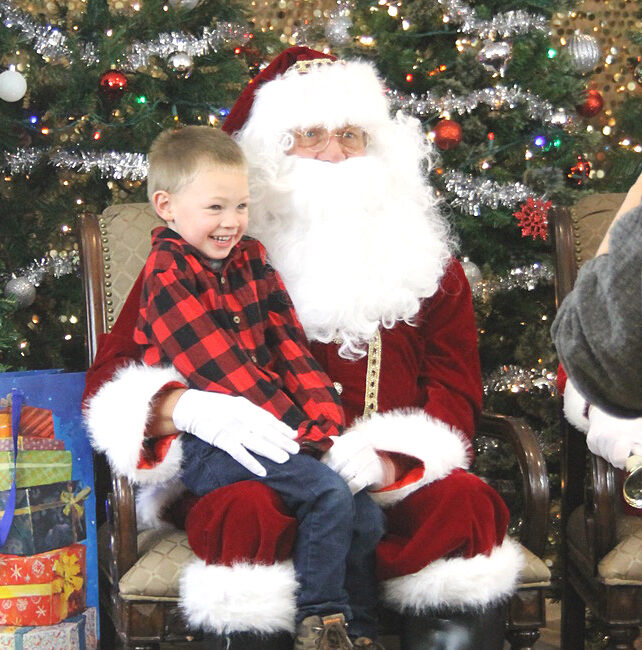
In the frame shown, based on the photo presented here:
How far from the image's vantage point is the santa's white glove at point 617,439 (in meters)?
2.67

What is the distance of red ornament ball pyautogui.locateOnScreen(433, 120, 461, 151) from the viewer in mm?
3885

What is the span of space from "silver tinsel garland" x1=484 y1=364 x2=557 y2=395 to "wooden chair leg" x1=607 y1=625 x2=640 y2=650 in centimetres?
143

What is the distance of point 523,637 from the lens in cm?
260

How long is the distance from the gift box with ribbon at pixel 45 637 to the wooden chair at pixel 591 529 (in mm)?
1418

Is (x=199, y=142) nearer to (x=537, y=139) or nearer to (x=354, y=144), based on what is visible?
(x=354, y=144)

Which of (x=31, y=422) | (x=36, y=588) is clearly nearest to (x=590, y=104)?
(x=31, y=422)

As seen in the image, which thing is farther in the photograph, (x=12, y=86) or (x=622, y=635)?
(x=12, y=86)

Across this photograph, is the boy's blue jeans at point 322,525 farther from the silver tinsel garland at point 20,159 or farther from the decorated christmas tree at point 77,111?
the silver tinsel garland at point 20,159

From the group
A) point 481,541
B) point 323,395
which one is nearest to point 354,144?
point 323,395

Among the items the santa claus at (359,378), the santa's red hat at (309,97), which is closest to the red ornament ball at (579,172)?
the santa claus at (359,378)

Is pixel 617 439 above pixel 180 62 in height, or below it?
below

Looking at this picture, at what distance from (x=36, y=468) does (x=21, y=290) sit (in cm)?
103

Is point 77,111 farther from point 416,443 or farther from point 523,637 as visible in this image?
point 523,637

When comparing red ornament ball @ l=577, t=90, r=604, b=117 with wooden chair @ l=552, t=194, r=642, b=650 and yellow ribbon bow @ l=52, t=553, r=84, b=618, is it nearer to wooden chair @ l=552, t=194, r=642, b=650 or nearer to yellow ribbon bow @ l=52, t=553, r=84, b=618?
wooden chair @ l=552, t=194, r=642, b=650
